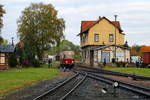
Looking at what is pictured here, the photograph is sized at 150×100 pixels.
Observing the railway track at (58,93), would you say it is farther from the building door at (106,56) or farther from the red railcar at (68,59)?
the building door at (106,56)

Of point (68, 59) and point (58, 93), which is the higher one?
point (68, 59)

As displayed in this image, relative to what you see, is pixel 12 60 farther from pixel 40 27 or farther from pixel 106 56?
pixel 106 56

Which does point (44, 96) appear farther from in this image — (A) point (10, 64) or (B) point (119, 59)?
(B) point (119, 59)

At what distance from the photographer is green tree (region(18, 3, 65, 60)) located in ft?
261

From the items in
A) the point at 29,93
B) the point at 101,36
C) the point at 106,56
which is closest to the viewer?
the point at 29,93

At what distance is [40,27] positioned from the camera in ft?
260

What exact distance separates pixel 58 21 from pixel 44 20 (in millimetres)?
3101

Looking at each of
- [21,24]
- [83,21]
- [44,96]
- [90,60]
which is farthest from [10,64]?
[44,96]

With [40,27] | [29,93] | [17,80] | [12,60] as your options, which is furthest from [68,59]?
[29,93]

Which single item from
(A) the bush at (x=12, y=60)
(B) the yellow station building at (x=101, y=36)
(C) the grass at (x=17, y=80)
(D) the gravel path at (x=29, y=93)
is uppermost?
(B) the yellow station building at (x=101, y=36)

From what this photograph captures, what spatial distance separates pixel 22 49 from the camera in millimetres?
72188

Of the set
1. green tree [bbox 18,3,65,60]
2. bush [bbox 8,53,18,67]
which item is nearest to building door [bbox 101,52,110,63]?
green tree [bbox 18,3,65,60]

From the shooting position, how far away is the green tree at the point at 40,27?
261ft

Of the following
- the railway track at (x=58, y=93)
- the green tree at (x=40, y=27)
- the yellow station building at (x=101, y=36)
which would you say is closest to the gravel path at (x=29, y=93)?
the railway track at (x=58, y=93)
